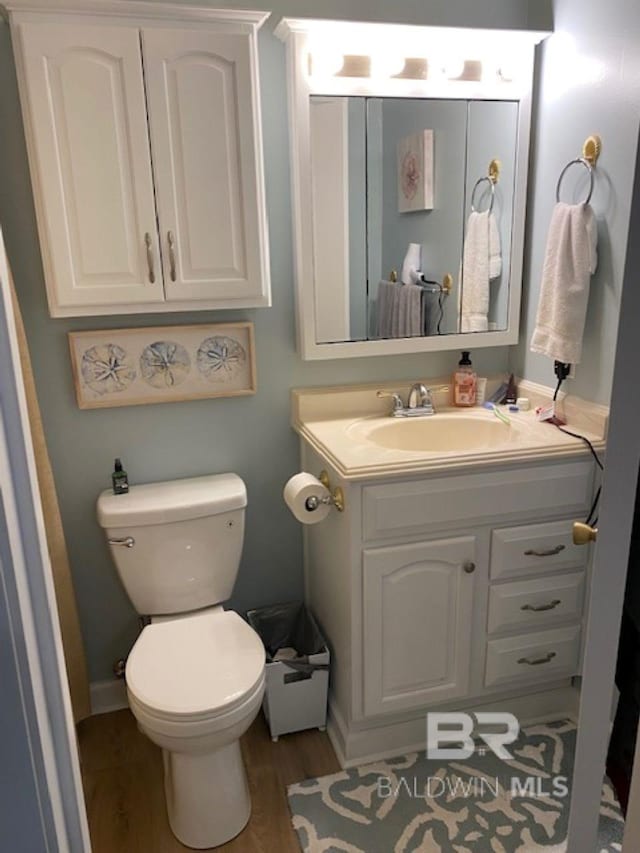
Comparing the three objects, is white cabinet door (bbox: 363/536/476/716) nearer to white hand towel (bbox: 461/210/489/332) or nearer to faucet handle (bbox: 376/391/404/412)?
faucet handle (bbox: 376/391/404/412)

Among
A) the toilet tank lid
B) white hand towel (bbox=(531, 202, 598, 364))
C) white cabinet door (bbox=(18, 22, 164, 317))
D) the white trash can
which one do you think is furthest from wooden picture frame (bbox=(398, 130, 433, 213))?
the white trash can

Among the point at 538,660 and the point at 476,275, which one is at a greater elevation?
the point at 476,275

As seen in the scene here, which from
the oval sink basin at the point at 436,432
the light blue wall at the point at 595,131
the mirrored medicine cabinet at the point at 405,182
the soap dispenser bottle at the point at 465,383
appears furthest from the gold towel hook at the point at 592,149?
the oval sink basin at the point at 436,432

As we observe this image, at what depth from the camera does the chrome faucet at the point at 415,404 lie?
2.19 m

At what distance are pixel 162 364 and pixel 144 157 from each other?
596mm

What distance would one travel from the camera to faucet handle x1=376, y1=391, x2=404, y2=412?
7.21 ft

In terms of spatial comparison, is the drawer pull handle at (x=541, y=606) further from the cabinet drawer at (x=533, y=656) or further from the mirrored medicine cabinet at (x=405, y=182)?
the mirrored medicine cabinet at (x=405, y=182)

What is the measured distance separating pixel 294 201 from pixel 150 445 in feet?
2.93

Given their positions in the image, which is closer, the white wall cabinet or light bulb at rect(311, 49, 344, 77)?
the white wall cabinet

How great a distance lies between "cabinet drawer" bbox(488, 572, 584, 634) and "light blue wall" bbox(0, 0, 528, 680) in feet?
2.39

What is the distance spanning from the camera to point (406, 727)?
197 cm

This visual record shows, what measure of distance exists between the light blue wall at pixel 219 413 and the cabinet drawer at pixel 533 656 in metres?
0.74

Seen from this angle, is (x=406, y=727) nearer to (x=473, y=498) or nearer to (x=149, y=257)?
(x=473, y=498)

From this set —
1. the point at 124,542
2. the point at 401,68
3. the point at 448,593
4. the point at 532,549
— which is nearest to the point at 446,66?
the point at 401,68
